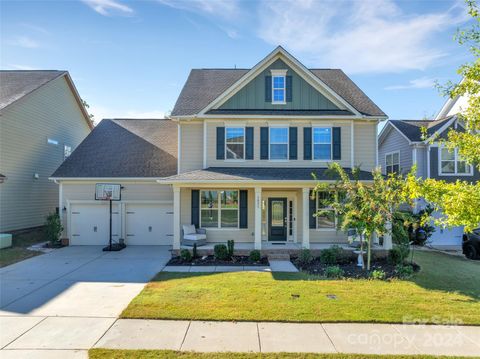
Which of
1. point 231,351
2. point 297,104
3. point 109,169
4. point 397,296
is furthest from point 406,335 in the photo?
point 109,169

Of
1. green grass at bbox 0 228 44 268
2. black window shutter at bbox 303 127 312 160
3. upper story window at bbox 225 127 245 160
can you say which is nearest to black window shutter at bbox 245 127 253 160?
upper story window at bbox 225 127 245 160

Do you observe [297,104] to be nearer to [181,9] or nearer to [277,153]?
[277,153]

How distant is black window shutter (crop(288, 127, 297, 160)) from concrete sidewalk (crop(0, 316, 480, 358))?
8618 mm

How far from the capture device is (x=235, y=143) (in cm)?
1359

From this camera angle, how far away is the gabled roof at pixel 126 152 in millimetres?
14453

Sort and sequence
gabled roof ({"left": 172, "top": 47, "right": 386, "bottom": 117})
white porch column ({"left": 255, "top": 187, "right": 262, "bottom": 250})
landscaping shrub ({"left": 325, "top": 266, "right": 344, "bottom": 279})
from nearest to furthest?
landscaping shrub ({"left": 325, "top": 266, "right": 344, "bottom": 279})
white porch column ({"left": 255, "top": 187, "right": 262, "bottom": 250})
gabled roof ({"left": 172, "top": 47, "right": 386, "bottom": 117})

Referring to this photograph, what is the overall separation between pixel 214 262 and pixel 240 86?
7.61 meters

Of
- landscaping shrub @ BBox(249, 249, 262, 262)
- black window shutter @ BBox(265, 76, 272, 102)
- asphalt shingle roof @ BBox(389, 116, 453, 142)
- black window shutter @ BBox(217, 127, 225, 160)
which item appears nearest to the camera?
landscaping shrub @ BBox(249, 249, 262, 262)

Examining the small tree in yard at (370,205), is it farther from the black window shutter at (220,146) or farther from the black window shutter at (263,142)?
the black window shutter at (220,146)

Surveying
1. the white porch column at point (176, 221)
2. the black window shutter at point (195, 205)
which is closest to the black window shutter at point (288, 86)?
the black window shutter at point (195, 205)

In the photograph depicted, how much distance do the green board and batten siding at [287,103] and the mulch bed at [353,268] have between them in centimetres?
665

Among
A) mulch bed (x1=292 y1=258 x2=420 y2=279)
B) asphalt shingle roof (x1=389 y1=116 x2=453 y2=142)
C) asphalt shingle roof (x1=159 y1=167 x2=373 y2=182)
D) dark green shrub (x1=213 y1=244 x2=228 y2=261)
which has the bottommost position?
mulch bed (x1=292 y1=258 x2=420 y2=279)

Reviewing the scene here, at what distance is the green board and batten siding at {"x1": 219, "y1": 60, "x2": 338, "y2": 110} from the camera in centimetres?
1359

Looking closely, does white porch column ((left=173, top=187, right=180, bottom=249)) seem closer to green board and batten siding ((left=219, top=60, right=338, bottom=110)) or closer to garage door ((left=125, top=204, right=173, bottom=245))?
garage door ((left=125, top=204, right=173, bottom=245))
